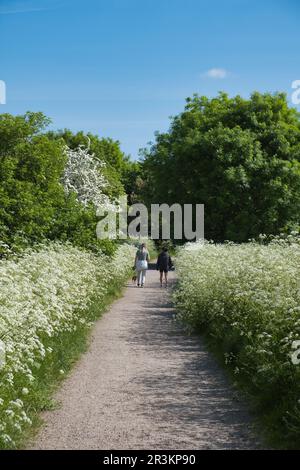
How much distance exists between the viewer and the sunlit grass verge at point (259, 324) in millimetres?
6055

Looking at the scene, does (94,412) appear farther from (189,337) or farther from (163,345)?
(189,337)

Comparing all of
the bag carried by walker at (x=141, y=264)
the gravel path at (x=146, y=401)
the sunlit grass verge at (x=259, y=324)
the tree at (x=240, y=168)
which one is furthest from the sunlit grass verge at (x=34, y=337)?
the tree at (x=240, y=168)

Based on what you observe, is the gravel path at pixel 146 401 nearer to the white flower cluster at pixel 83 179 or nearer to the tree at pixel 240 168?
the white flower cluster at pixel 83 179

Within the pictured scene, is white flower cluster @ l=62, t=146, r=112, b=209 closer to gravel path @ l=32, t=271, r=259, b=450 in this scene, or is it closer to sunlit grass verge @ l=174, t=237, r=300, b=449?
sunlit grass verge @ l=174, t=237, r=300, b=449

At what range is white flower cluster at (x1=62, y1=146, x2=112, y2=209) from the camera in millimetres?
29562

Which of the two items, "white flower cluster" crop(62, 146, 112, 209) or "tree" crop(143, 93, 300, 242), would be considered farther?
"tree" crop(143, 93, 300, 242)

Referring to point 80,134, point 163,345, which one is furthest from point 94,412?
point 80,134

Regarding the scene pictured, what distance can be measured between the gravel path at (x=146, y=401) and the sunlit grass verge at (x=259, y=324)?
32cm

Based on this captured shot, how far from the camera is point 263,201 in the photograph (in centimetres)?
3247

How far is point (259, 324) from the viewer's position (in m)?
8.30

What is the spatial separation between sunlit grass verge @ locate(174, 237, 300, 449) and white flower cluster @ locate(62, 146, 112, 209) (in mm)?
15941

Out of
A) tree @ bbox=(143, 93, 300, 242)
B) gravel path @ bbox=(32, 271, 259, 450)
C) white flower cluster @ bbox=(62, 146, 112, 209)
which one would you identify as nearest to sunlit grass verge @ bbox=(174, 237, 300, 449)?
gravel path @ bbox=(32, 271, 259, 450)

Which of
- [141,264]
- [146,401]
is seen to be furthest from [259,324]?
[141,264]

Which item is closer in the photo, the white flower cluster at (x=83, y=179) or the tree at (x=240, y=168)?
the white flower cluster at (x=83, y=179)
